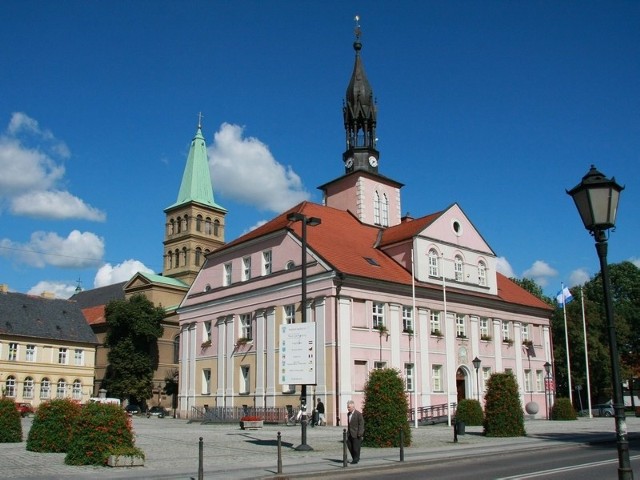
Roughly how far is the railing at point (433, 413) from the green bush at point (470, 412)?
2666 mm

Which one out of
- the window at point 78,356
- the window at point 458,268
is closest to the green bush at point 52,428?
the window at point 458,268

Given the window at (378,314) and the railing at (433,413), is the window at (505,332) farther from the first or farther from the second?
the window at (378,314)

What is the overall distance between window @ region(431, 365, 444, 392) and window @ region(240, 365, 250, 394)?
12.1 metres

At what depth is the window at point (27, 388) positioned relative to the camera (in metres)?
66.7

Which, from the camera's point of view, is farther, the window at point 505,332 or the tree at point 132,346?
the tree at point 132,346

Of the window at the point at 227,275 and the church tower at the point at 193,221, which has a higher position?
the church tower at the point at 193,221

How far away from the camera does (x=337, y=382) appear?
3750 cm

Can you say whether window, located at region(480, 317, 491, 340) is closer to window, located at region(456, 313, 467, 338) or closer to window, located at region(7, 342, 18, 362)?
window, located at region(456, 313, 467, 338)

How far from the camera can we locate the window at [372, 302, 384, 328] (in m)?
40.6

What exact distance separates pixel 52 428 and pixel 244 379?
24.4 meters

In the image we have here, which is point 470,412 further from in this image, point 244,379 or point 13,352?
point 13,352

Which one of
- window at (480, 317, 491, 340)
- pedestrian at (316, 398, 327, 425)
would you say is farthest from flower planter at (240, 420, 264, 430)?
window at (480, 317, 491, 340)

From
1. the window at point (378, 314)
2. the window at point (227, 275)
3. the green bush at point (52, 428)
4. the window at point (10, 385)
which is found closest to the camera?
the green bush at point (52, 428)

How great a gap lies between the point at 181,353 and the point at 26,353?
87.3 feet
